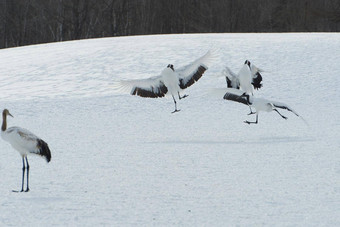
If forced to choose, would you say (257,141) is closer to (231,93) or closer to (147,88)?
(231,93)

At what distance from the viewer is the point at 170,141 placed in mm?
11531

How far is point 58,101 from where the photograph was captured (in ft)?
57.3

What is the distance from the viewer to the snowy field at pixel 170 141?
6.40m

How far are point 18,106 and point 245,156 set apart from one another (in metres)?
8.59

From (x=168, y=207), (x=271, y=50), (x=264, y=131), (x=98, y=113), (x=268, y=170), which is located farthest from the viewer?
(x=271, y=50)

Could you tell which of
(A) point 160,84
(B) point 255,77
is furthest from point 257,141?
(B) point 255,77

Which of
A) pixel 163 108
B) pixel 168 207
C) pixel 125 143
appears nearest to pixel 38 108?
pixel 163 108

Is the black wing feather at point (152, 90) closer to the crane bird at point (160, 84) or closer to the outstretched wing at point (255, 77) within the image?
the crane bird at point (160, 84)

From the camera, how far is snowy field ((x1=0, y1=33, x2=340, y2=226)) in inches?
252

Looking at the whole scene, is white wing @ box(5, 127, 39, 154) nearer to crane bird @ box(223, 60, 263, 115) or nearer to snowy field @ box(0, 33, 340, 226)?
snowy field @ box(0, 33, 340, 226)

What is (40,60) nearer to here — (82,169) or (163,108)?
(163,108)

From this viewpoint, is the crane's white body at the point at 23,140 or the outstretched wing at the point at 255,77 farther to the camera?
the outstretched wing at the point at 255,77

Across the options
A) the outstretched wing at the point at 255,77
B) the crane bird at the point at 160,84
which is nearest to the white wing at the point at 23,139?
the crane bird at the point at 160,84

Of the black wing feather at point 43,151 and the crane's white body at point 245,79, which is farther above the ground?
the crane's white body at point 245,79
